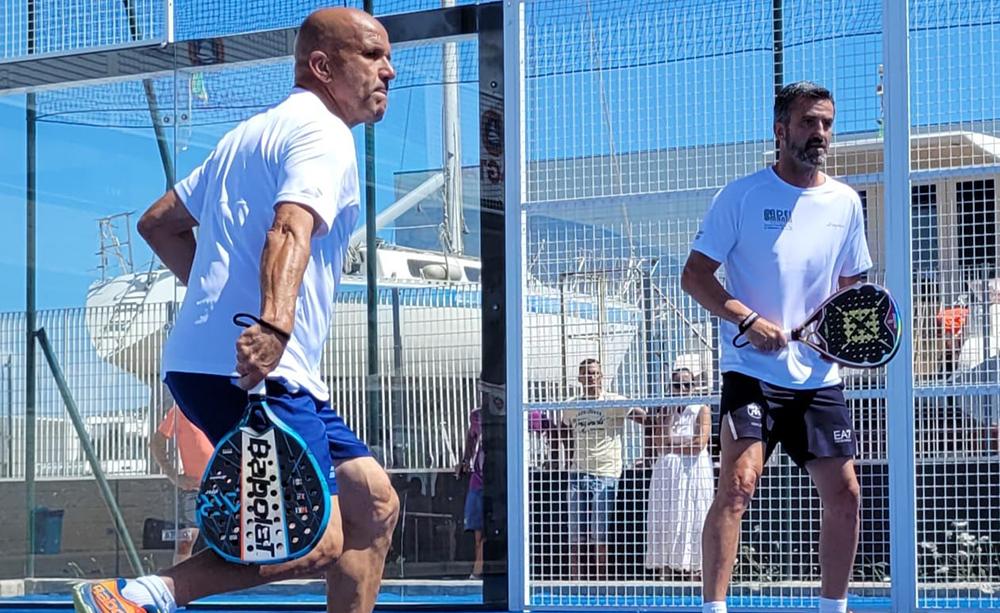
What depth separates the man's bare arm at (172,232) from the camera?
402cm

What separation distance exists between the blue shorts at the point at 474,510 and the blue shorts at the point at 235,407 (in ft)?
11.0

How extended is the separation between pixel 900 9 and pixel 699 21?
826mm

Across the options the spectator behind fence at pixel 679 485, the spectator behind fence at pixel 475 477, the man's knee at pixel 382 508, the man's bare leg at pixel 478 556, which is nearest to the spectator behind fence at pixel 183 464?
the spectator behind fence at pixel 475 477

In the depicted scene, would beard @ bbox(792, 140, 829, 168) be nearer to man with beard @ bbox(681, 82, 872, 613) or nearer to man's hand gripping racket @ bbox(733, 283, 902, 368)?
man with beard @ bbox(681, 82, 872, 613)

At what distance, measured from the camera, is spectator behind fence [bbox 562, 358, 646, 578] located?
21.9 feet

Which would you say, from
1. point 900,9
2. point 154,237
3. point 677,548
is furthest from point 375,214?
point 154,237

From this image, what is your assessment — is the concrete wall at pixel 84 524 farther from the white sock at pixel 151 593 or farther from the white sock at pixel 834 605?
the white sock at pixel 151 593

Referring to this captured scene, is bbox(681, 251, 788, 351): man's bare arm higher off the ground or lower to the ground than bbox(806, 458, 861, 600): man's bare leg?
higher

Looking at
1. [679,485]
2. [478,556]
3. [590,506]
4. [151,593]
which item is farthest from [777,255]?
[151,593]

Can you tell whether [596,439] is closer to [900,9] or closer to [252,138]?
[900,9]

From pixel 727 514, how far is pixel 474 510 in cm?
230

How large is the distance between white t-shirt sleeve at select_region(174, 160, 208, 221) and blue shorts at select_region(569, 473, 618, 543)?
314cm

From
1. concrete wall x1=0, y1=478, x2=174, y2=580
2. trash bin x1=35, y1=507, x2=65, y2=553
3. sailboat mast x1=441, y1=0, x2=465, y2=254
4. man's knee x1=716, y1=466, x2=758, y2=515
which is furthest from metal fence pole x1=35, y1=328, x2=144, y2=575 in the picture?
man's knee x1=716, y1=466, x2=758, y2=515

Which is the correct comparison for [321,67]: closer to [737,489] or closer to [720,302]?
[720,302]
